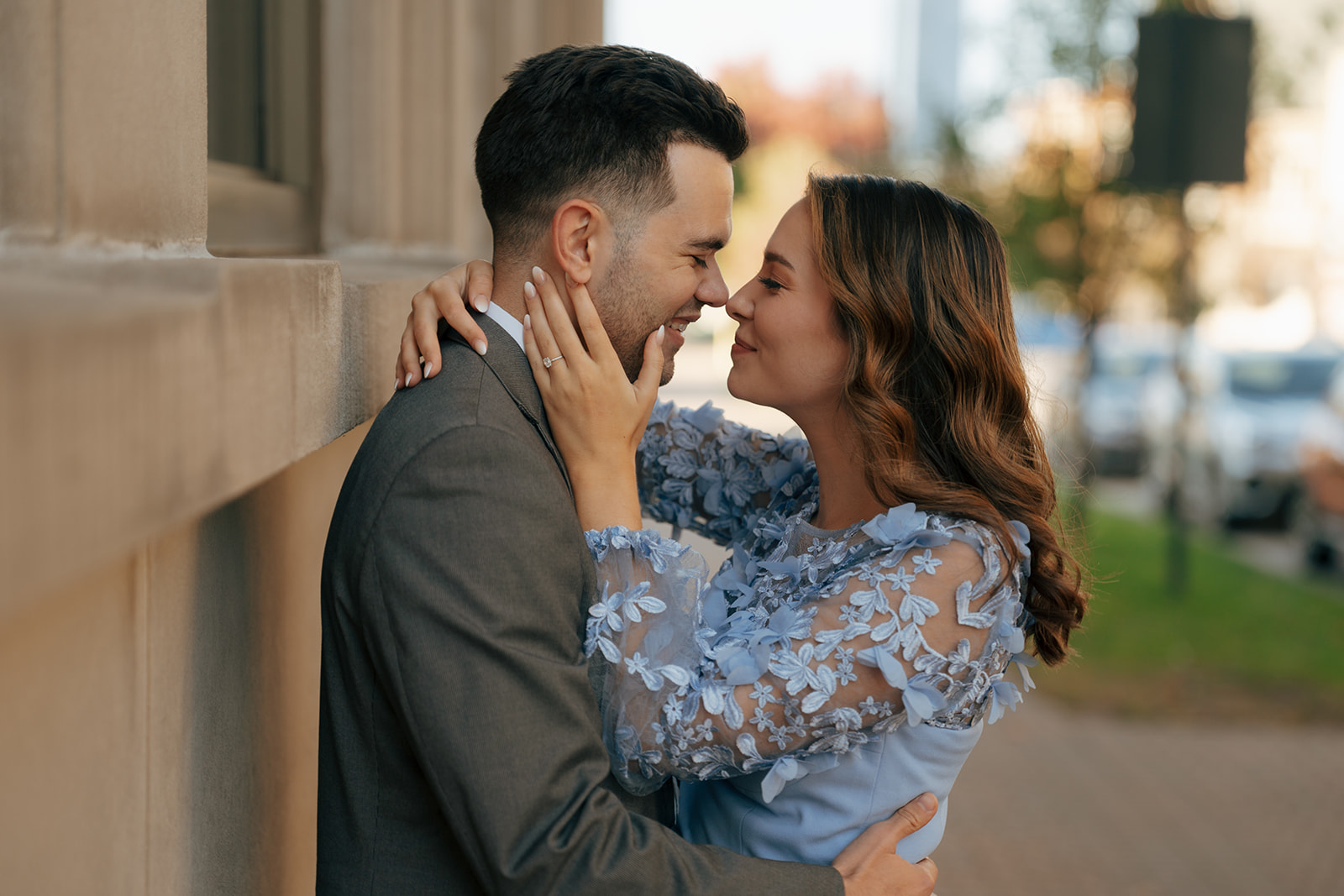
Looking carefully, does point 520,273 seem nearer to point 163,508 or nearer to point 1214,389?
point 163,508

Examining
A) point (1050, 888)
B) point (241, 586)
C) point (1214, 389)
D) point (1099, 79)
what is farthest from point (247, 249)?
point (1214, 389)

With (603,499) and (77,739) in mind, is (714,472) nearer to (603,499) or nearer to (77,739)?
(603,499)

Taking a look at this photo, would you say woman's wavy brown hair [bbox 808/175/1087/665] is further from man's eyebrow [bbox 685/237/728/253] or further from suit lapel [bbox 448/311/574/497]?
suit lapel [bbox 448/311/574/497]

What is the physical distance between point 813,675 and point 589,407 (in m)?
0.60

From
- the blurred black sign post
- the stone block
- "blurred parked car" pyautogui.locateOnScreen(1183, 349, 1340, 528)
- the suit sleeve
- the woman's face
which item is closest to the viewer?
Result: the stone block

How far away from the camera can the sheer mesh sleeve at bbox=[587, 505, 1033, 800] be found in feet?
6.54

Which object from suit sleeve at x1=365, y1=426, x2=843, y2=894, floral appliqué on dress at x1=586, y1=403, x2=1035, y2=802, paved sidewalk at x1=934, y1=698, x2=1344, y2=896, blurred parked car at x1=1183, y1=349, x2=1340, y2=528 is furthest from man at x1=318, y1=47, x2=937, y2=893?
blurred parked car at x1=1183, y1=349, x2=1340, y2=528

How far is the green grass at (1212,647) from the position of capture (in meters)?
7.48

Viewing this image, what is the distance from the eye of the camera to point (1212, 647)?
8.38 meters

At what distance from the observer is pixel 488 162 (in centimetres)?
239

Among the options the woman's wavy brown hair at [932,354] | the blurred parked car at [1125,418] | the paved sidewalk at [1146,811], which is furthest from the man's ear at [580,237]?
the blurred parked car at [1125,418]

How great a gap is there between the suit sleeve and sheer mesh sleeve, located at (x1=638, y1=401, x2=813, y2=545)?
1.28 m

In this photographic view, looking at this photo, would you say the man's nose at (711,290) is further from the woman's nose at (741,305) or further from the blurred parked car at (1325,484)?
the blurred parked car at (1325,484)

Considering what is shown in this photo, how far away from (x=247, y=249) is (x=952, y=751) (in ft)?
6.05
